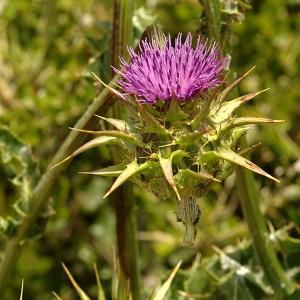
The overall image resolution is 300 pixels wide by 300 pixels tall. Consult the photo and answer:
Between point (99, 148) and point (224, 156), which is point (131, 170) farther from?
point (99, 148)

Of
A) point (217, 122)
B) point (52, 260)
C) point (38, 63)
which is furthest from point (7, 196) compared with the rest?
point (217, 122)

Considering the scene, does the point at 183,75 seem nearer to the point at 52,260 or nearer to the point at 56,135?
the point at 56,135

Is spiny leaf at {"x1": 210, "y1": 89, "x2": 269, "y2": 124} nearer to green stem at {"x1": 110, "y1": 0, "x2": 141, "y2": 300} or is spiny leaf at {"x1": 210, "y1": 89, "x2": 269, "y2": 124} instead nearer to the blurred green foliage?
green stem at {"x1": 110, "y1": 0, "x2": 141, "y2": 300}

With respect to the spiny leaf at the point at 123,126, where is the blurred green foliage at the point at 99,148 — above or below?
below

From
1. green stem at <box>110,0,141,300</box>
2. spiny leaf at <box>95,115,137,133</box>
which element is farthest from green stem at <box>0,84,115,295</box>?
spiny leaf at <box>95,115,137,133</box>

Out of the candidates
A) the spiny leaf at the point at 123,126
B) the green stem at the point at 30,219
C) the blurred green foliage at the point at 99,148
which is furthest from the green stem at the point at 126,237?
the blurred green foliage at the point at 99,148

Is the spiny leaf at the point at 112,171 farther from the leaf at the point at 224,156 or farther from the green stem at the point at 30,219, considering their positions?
the green stem at the point at 30,219

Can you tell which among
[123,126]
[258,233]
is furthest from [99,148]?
[123,126]
